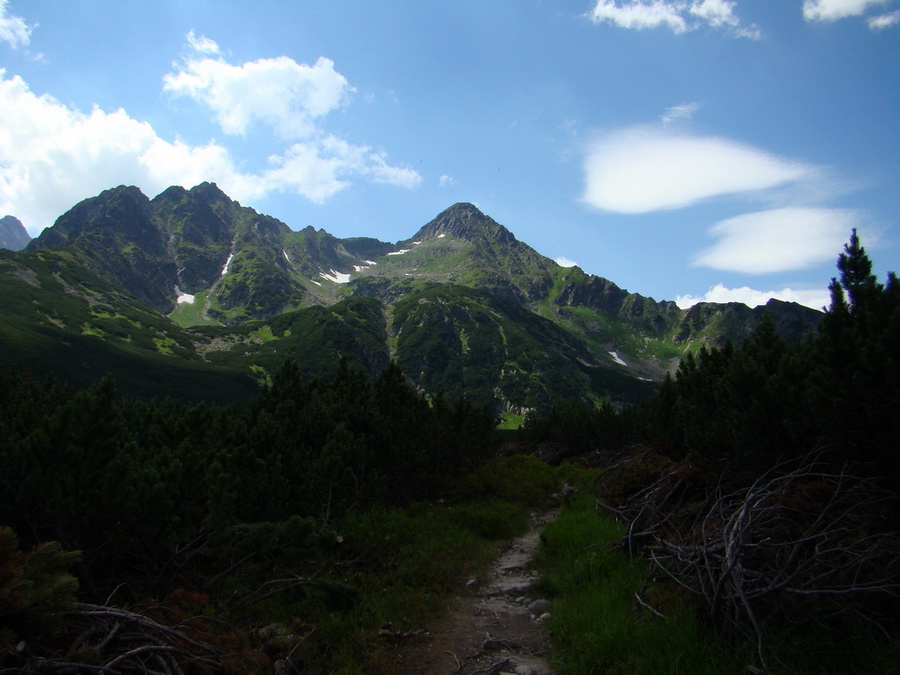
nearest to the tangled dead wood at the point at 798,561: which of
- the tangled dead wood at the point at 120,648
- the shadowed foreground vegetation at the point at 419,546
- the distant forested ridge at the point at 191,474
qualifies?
the shadowed foreground vegetation at the point at 419,546

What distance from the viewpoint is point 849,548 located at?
17.6 ft

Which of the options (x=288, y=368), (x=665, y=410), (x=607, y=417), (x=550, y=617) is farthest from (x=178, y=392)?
(x=550, y=617)

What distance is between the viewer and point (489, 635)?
7668 mm

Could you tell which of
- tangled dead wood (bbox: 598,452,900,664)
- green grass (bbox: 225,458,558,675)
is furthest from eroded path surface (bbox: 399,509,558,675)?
tangled dead wood (bbox: 598,452,900,664)

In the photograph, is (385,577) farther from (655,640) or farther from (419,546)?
(655,640)

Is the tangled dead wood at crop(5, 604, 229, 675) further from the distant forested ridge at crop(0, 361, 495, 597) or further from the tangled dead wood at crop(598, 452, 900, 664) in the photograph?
the tangled dead wood at crop(598, 452, 900, 664)

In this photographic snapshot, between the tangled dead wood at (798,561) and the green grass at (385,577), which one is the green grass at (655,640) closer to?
the tangled dead wood at (798,561)

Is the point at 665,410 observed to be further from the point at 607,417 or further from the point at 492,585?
the point at 607,417

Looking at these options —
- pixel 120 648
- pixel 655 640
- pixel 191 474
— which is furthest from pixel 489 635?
pixel 191 474

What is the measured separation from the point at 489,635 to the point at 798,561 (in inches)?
183

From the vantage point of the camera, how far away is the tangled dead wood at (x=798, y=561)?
16.4 feet

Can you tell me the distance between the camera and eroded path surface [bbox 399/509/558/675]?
658cm

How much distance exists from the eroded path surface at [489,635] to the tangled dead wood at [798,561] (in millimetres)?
Answer: 1927

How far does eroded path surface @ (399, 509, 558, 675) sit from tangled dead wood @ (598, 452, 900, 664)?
1.93 metres
